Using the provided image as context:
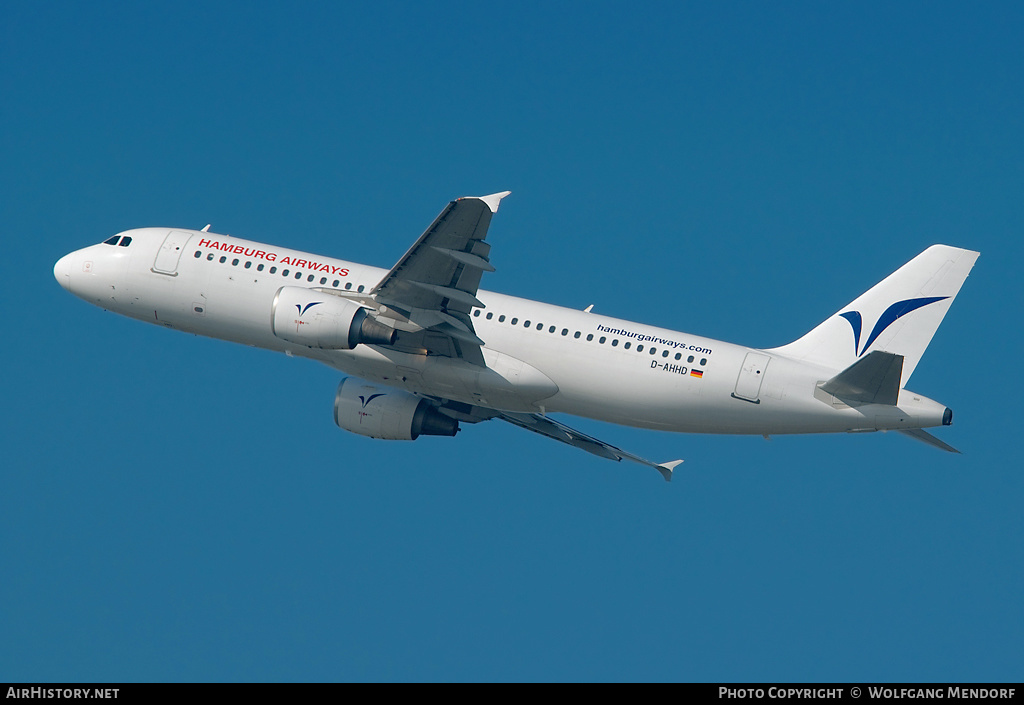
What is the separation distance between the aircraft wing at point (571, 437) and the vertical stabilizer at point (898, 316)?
7656mm

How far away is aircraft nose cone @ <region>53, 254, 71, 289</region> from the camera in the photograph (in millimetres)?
41469

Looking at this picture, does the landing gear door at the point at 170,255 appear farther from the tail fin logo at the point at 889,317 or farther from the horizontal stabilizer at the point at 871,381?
the tail fin logo at the point at 889,317

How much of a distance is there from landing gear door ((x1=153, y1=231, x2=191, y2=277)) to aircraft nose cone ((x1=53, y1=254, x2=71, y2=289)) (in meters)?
4.09

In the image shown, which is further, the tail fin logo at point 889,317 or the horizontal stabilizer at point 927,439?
the tail fin logo at point 889,317

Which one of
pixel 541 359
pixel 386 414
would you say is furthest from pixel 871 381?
pixel 386 414

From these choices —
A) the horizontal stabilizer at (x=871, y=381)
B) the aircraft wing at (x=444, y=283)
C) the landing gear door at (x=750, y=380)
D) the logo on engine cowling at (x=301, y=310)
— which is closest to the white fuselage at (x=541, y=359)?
the landing gear door at (x=750, y=380)

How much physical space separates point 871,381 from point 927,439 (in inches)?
132

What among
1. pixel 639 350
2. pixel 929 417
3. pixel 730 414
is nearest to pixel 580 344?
pixel 639 350

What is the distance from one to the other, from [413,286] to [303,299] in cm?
367

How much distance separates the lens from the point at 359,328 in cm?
3450

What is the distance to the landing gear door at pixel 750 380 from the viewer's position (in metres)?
34.8

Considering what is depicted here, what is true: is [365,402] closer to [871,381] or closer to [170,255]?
[170,255]

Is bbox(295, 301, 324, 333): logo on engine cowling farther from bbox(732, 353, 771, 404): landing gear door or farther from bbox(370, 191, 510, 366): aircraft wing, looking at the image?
bbox(732, 353, 771, 404): landing gear door
